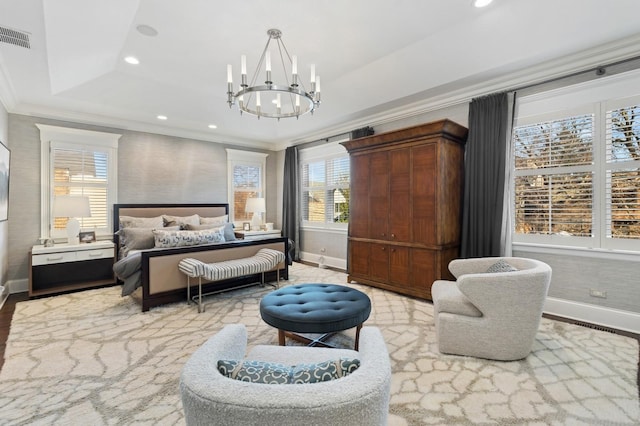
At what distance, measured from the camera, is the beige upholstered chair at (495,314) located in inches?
92.7

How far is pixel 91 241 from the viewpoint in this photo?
4.77 meters

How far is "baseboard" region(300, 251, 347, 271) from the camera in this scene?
232 inches

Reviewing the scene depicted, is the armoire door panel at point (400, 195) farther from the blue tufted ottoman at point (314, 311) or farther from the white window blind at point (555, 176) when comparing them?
the blue tufted ottoman at point (314, 311)

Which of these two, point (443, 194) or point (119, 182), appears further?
point (119, 182)

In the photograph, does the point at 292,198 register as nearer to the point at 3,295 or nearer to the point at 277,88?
the point at 277,88

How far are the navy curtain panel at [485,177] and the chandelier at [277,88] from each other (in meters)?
2.11

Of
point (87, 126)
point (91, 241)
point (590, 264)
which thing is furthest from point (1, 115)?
point (590, 264)

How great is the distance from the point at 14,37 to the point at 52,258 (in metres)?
2.84

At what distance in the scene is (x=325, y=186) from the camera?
20.6 feet

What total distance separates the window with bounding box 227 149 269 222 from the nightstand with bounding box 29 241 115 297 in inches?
95.4

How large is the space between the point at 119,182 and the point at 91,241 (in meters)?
1.06

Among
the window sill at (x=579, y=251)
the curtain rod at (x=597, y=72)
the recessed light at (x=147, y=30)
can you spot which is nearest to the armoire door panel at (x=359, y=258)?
the window sill at (x=579, y=251)

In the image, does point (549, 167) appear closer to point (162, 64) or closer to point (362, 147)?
point (362, 147)

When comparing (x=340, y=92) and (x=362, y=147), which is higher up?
(x=340, y=92)
